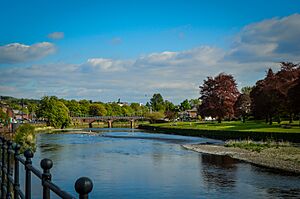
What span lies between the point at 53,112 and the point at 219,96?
48630 mm

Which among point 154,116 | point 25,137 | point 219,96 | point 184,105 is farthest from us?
point 184,105

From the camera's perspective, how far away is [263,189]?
22.2 metres

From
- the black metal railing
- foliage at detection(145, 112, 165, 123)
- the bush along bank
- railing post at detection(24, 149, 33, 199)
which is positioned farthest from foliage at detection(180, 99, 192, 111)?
railing post at detection(24, 149, 33, 199)

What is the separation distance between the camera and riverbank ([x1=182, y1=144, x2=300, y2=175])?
104 ft

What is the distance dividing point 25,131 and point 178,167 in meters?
20.2

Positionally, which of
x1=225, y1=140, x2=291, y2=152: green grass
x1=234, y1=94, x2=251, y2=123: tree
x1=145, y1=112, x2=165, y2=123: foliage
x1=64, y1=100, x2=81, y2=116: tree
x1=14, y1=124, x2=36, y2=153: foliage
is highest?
x1=64, y1=100, x2=81, y2=116: tree

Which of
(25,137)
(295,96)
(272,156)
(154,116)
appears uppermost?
(295,96)

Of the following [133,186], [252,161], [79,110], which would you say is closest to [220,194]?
[133,186]

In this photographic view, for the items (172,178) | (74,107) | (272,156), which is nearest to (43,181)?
(172,178)

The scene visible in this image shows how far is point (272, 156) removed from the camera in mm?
37469

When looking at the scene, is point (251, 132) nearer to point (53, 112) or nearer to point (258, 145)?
point (258, 145)

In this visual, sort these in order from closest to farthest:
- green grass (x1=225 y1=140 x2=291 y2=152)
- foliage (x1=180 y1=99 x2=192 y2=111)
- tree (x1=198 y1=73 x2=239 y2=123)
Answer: green grass (x1=225 y1=140 x2=291 y2=152) → tree (x1=198 y1=73 x2=239 y2=123) → foliage (x1=180 y1=99 x2=192 y2=111)

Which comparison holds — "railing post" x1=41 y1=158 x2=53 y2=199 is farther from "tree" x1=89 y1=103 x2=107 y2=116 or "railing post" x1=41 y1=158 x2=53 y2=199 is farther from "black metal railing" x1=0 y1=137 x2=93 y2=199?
"tree" x1=89 y1=103 x2=107 y2=116

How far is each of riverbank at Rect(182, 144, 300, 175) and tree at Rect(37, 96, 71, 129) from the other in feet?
227
